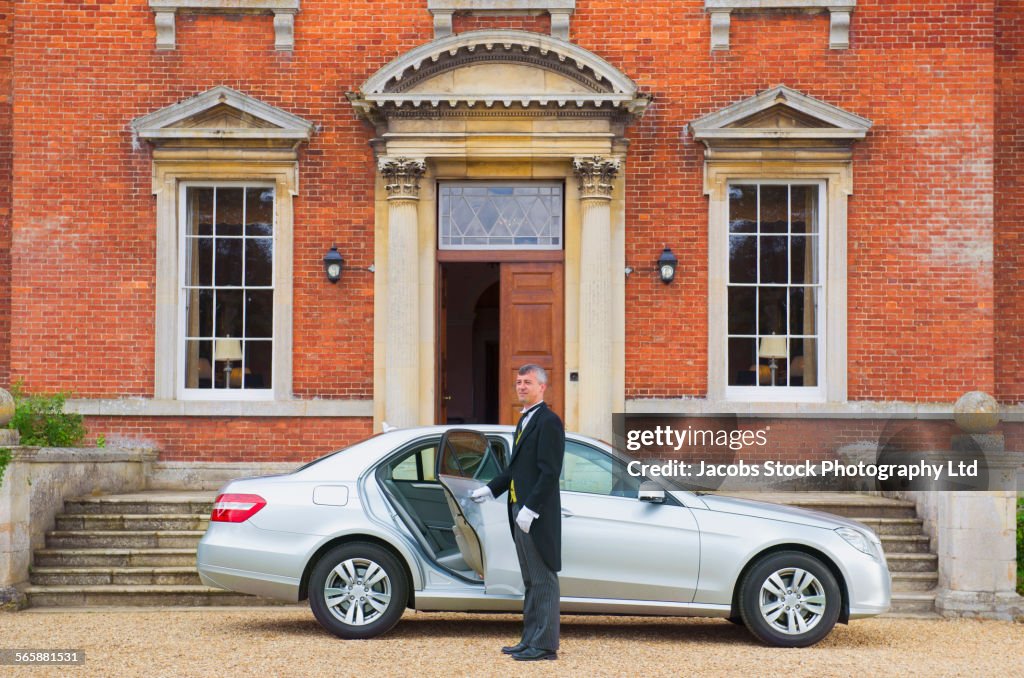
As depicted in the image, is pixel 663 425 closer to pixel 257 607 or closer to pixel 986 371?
pixel 986 371

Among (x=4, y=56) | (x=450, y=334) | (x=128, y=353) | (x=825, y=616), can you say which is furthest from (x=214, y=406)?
(x=450, y=334)

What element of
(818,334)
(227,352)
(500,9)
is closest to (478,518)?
(227,352)

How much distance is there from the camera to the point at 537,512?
26.2ft

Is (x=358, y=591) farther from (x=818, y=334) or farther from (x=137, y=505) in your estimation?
(x=818, y=334)

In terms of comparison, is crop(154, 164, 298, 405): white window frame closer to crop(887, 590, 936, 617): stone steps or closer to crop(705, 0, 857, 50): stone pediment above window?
crop(705, 0, 857, 50): stone pediment above window

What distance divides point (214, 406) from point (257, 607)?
4038 mm

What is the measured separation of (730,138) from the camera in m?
14.4

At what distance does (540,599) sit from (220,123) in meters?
8.22

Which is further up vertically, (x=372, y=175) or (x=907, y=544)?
(x=372, y=175)

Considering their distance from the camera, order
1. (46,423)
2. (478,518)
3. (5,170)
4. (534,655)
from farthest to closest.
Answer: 1. (5,170)
2. (46,423)
3. (478,518)
4. (534,655)

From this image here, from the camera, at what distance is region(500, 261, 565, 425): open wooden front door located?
14625 mm

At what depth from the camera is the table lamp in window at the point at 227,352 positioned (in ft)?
48.5

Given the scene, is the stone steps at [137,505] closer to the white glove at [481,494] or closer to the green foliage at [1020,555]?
the white glove at [481,494]

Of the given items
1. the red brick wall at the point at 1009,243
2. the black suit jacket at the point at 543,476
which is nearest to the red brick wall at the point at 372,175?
the red brick wall at the point at 1009,243
